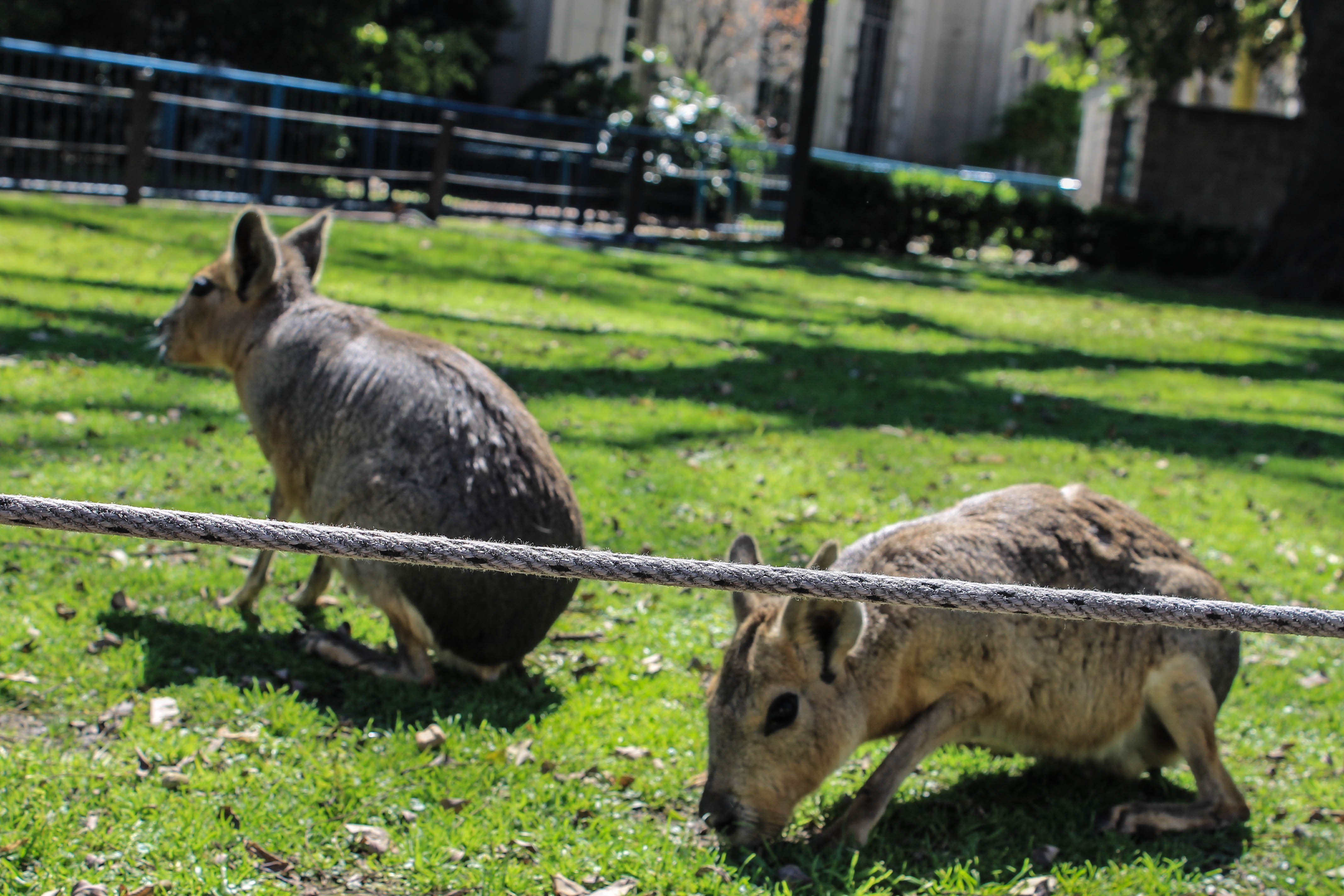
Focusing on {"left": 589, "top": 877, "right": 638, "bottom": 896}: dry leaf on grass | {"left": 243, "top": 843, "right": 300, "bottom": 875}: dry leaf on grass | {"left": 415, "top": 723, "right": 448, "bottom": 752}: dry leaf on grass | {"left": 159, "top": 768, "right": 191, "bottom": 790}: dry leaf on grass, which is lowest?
{"left": 243, "top": 843, "right": 300, "bottom": 875}: dry leaf on grass

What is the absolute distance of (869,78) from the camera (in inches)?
1314

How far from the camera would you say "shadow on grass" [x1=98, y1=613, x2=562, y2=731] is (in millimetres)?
4121

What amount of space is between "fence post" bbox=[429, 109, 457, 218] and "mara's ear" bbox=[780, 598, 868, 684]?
1351cm

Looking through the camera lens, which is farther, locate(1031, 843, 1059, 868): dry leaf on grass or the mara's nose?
locate(1031, 843, 1059, 868): dry leaf on grass

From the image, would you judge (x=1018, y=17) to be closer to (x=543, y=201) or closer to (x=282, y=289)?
(x=543, y=201)

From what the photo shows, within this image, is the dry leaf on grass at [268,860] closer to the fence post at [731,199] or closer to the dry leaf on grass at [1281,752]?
the dry leaf on grass at [1281,752]

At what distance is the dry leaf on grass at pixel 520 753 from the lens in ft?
12.7

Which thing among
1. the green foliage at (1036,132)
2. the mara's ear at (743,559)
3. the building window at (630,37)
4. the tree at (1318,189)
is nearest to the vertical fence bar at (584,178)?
the building window at (630,37)

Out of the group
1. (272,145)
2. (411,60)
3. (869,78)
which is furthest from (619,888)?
(869,78)

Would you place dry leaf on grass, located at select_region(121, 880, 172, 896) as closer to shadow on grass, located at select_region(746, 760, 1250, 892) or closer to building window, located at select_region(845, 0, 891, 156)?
shadow on grass, located at select_region(746, 760, 1250, 892)

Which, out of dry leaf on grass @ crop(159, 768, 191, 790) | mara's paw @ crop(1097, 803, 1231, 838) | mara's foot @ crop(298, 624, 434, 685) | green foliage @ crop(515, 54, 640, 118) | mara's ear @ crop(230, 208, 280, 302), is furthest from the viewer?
green foliage @ crop(515, 54, 640, 118)

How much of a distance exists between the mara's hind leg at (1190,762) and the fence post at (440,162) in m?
13.5

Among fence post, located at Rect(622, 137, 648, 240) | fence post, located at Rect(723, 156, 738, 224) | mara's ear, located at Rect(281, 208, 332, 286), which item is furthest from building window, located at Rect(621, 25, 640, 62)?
mara's ear, located at Rect(281, 208, 332, 286)

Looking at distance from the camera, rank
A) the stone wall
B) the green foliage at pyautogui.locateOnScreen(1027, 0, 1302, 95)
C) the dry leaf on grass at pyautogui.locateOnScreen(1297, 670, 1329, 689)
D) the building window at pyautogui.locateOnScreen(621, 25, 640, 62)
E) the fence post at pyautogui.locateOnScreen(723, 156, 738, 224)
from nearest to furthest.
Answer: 1. the dry leaf on grass at pyautogui.locateOnScreen(1297, 670, 1329, 689)
2. the fence post at pyautogui.locateOnScreen(723, 156, 738, 224)
3. the green foliage at pyautogui.locateOnScreen(1027, 0, 1302, 95)
4. the stone wall
5. the building window at pyautogui.locateOnScreen(621, 25, 640, 62)
